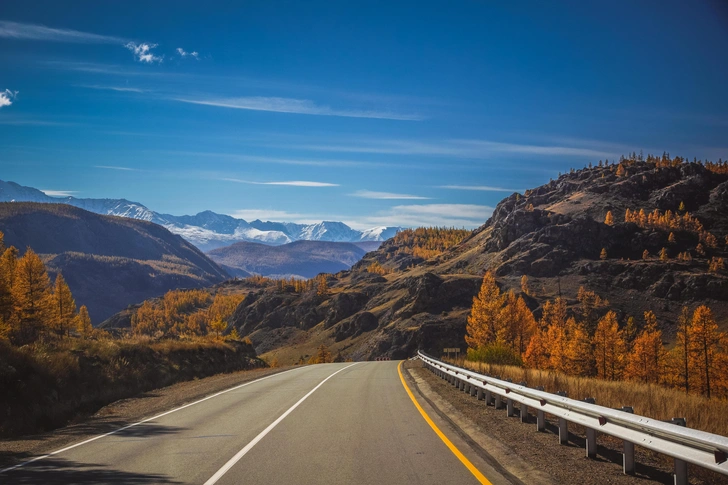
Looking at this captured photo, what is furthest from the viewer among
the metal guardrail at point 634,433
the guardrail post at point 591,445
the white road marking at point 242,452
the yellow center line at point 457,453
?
the guardrail post at point 591,445

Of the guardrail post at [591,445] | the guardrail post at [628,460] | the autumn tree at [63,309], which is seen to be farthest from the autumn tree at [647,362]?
the autumn tree at [63,309]

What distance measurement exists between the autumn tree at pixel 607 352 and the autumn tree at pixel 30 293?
6705cm

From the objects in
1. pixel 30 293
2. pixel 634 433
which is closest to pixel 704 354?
pixel 634 433

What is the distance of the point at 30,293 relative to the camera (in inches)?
2416

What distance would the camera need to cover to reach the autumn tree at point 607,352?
223 ft

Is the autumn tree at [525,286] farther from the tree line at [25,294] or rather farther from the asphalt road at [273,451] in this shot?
the asphalt road at [273,451]

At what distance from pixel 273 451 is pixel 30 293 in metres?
64.6

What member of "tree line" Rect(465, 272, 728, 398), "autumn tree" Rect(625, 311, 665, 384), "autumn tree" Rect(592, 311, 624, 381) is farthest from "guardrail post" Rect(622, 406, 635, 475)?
"autumn tree" Rect(625, 311, 665, 384)

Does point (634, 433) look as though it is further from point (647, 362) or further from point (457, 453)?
point (647, 362)

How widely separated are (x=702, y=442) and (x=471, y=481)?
2871 millimetres

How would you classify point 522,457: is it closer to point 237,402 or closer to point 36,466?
point 36,466

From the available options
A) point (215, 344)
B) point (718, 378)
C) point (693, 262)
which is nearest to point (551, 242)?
point (693, 262)

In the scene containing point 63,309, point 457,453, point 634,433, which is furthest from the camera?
point 63,309

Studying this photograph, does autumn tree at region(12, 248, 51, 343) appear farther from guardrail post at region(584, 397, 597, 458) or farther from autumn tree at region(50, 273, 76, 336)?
guardrail post at region(584, 397, 597, 458)
